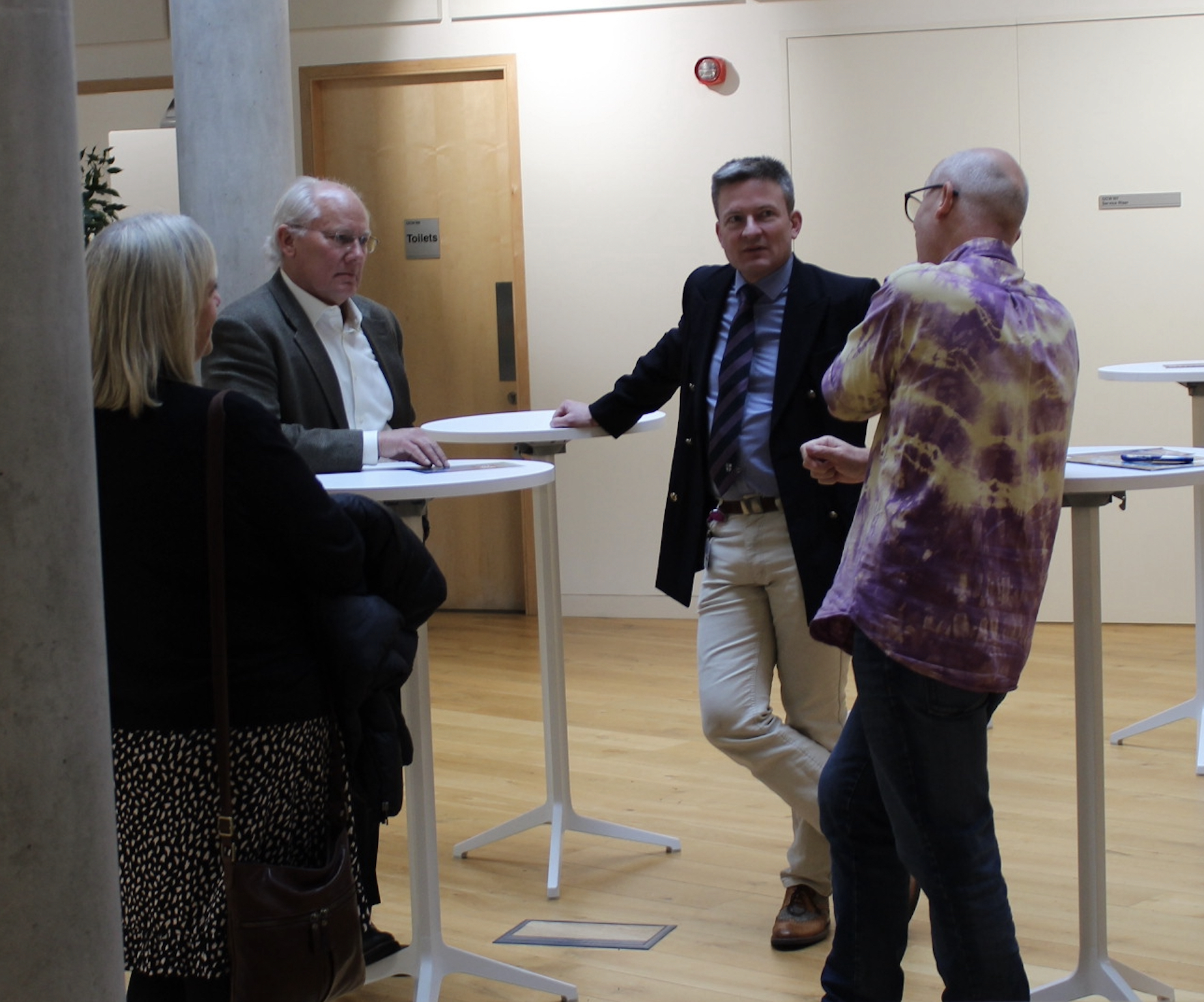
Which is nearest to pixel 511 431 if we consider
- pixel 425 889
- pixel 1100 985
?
pixel 425 889

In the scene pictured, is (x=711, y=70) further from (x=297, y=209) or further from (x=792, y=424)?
(x=792, y=424)

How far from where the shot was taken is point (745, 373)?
291cm

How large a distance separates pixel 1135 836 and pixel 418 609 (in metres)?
2.28

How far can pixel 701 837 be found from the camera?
12.0 ft

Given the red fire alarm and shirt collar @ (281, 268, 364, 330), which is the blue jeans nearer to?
shirt collar @ (281, 268, 364, 330)

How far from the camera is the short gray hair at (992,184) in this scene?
79.9 inches

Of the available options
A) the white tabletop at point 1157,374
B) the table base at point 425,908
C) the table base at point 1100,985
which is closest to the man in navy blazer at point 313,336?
the table base at point 425,908

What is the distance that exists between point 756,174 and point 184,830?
5.57 feet

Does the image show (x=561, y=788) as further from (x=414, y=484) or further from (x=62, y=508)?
(x=62, y=508)

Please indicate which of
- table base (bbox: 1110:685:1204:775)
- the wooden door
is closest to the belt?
table base (bbox: 1110:685:1204:775)

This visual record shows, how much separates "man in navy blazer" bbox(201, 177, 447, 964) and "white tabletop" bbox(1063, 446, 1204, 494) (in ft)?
3.84

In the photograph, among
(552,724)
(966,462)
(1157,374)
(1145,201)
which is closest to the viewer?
(966,462)

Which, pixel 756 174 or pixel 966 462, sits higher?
pixel 756 174

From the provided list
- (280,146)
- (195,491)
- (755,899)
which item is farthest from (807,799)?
(280,146)
